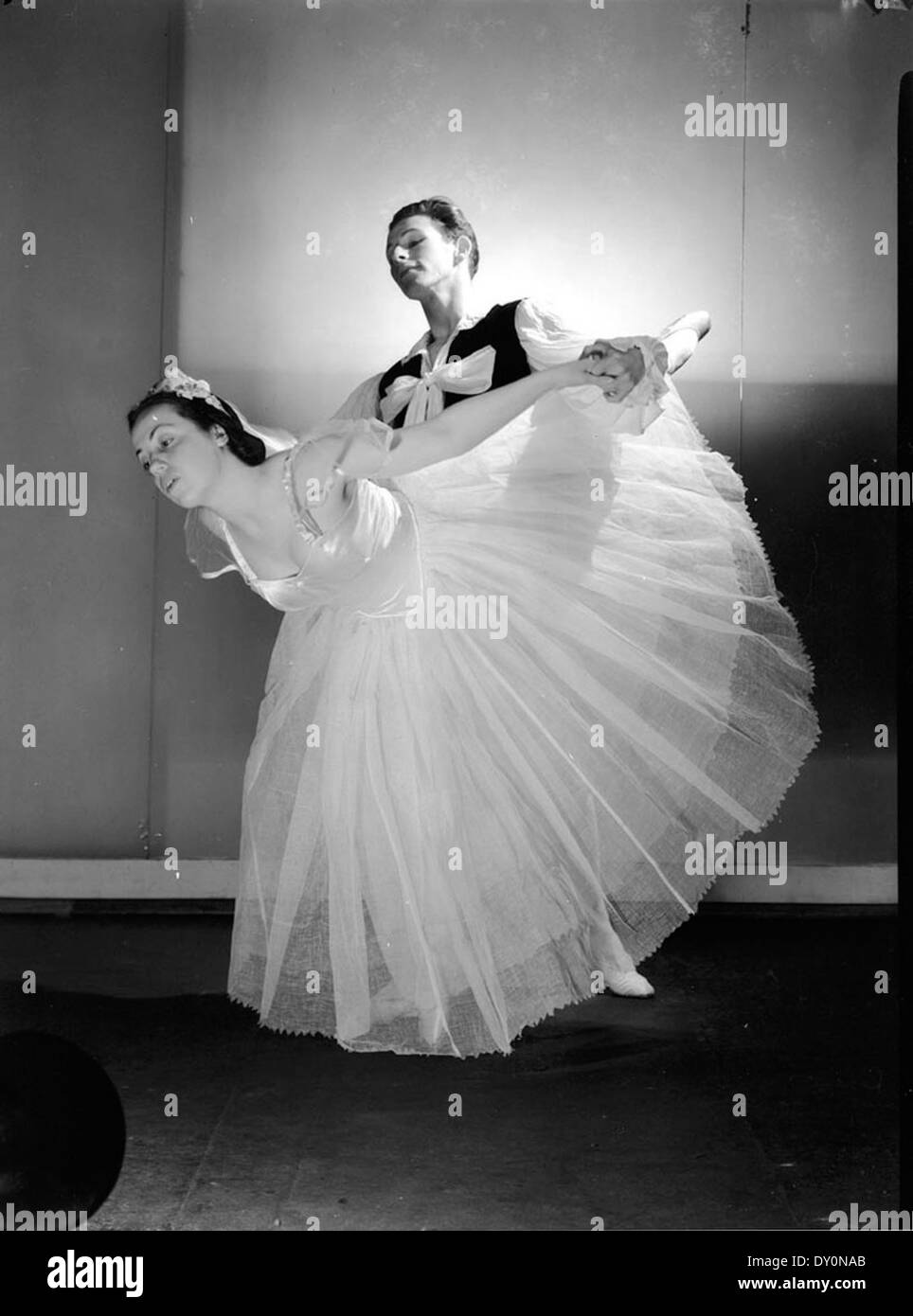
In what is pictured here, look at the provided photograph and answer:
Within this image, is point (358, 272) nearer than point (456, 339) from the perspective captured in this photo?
No

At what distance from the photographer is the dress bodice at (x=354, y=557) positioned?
2174mm

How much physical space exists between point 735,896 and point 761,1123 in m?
1.35

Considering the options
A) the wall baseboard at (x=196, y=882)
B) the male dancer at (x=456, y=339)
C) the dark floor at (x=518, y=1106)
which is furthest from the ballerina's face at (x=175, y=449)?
the wall baseboard at (x=196, y=882)

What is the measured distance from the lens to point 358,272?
119 inches

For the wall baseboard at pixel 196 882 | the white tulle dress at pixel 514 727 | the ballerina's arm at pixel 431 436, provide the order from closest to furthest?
the ballerina's arm at pixel 431 436 < the white tulle dress at pixel 514 727 < the wall baseboard at pixel 196 882

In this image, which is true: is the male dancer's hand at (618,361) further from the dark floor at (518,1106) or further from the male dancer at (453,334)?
the dark floor at (518,1106)

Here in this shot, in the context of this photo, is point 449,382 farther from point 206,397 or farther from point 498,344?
point 206,397

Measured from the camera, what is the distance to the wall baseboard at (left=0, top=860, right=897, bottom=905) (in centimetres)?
308

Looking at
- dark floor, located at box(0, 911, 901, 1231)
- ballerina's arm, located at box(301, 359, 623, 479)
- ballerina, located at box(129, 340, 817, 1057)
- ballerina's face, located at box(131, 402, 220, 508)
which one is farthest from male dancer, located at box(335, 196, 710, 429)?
dark floor, located at box(0, 911, 901, 1231)

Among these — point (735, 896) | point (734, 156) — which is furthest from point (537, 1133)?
point (734, 156)

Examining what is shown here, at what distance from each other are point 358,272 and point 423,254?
2.05ft

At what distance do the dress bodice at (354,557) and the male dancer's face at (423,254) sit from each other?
414 millimetres

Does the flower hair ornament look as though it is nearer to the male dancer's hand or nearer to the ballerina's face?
the ballerina's face

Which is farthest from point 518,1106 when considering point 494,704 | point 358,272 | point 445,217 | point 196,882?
point 358,272
